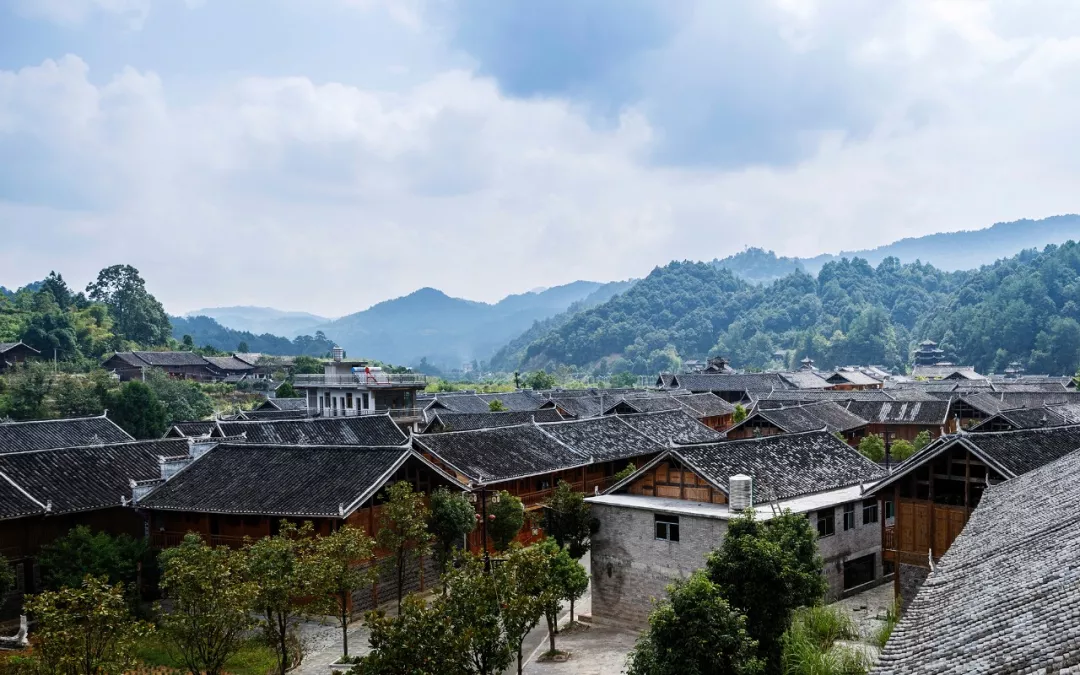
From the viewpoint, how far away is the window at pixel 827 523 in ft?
93.4

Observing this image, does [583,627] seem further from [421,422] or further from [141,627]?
[421,422]

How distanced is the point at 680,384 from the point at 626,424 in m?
56.1

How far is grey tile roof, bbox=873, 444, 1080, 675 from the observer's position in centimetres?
936

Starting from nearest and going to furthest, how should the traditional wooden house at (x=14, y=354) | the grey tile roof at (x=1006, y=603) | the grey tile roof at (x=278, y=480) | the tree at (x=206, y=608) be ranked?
the grey tile roof at (x=1006, y=603), the tree at (x=206, y=608), the grey tile roof at (x=278, y=480), the traditional wooden house at (x=14, y=354)

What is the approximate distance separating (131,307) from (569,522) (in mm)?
102238

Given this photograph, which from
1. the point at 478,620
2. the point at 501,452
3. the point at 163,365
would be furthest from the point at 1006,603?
the point at 163,365

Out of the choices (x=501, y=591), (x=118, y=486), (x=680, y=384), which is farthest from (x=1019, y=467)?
(x=680, y=384)

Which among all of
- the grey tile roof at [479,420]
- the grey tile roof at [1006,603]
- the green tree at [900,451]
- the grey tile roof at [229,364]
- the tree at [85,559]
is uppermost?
the grey tile roof at [1006,603]

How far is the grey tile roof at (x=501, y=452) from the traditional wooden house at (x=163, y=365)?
58879 mm

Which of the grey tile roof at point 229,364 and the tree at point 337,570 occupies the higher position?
the grey tile roof at point 229,364

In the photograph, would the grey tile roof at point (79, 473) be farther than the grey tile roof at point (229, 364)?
No

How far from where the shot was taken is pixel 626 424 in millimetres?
47406

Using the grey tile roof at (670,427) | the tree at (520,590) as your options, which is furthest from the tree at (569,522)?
the grey tile roof at (670,427)

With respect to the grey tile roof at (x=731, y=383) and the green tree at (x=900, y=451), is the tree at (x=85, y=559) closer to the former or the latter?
the green tree at (x=900, y=451)
